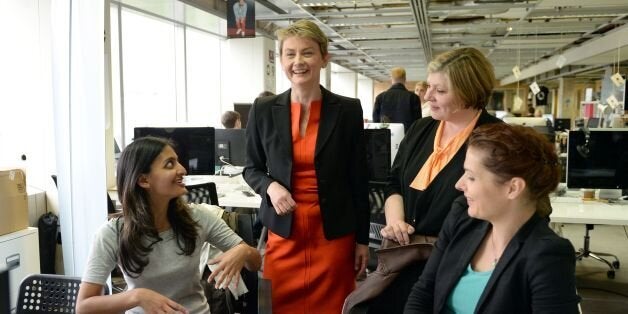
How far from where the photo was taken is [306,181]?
1.82 meters

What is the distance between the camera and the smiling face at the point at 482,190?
139 centimetres

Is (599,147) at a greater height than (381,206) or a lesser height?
greater

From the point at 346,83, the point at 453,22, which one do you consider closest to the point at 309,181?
the point at 453,22

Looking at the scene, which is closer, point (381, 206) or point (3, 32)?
point (381, 206)

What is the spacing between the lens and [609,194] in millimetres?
3863

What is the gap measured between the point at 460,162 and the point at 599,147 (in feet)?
8.69

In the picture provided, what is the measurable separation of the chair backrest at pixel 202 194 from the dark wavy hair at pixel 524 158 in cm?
162

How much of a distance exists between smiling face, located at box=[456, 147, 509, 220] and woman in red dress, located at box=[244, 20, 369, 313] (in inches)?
20.8

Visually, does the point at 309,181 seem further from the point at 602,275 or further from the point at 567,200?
the point at 602,275

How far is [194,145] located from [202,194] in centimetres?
110

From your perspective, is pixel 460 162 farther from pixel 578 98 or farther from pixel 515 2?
pixel 578 98

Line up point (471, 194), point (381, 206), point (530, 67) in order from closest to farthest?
point (471, 194) → point (381, 206) → point (530, 67)

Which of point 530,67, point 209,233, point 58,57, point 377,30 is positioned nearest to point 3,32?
point 58,57

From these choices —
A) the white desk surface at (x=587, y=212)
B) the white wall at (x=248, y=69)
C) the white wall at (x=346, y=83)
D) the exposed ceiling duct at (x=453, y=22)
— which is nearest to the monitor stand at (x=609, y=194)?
the white desk surface at (x=587, y=212)
